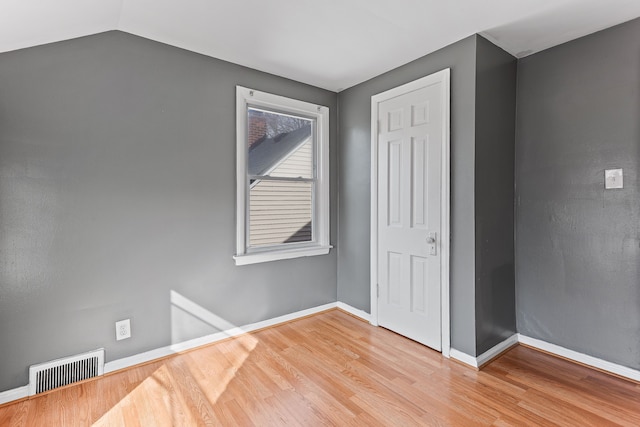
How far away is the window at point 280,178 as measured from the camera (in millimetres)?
2785

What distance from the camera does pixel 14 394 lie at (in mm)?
1869

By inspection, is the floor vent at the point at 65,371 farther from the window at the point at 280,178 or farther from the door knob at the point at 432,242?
the door knob at the point at 432,242

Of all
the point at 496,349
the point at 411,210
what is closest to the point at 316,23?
the point at 411,210

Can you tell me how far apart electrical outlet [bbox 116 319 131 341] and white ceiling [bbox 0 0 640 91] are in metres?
1.79

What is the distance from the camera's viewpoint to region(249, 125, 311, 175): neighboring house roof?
2.92 metres

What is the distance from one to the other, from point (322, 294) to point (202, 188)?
165cm

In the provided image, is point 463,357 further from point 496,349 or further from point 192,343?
point 192,343

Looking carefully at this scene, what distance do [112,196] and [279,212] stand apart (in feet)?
4.57

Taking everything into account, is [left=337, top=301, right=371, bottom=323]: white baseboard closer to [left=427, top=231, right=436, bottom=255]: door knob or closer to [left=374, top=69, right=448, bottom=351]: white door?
[left=374, top=69, right=448, bottom=351]: white door

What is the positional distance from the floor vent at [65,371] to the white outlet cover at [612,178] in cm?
364

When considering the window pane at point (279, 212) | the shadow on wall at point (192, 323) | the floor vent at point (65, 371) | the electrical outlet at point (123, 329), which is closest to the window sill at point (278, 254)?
the window pane at point (279, 212)

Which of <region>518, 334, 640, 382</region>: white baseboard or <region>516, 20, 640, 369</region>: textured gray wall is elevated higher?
<region>516, 20, 640, 369</region>: textured gray wall

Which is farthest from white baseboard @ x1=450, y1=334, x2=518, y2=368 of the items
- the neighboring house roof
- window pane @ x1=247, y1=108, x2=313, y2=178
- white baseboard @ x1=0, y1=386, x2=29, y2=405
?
white baseboard @ x1=0, y1=386, x2=29, y2=405

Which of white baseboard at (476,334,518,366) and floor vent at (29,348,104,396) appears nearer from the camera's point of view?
floor vent at (29,348,104,396)
